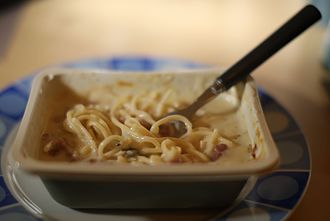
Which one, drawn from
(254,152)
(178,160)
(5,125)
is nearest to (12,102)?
(5,125)

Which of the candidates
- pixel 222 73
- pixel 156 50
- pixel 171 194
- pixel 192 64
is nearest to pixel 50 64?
pixel 156 50

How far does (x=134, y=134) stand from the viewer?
104cm

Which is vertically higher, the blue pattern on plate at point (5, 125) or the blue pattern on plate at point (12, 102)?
the blue pattern on plate at point (12, 102)

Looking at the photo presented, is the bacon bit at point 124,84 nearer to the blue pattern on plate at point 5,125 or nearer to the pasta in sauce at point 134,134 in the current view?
the pasta in sauce at point 134,134

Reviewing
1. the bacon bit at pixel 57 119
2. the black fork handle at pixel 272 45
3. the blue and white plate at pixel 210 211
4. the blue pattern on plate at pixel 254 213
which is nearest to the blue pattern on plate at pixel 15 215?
the blue and white plate at pixel 210 211

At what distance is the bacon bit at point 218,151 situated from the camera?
1001mm

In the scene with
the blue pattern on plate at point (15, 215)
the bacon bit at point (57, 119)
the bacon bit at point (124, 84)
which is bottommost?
the blue pattern on plate at point (15, 215)

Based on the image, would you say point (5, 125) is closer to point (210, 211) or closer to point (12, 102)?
point (12, 102)

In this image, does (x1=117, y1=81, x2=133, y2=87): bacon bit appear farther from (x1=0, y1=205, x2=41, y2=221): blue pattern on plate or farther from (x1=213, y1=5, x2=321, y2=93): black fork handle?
(x1=0, y1=205, x2=41, y2=221): blue pattern on plate

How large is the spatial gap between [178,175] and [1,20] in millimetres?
1206

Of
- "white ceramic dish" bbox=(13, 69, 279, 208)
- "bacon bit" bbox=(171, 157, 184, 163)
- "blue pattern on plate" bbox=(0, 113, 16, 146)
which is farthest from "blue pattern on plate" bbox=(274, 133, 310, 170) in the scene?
"blue pattern on plate" bbox=(0, 113, 16, 146)

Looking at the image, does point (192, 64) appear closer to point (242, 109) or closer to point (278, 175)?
point (242, 109)

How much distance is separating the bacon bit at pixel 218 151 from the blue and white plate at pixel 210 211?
10 cm

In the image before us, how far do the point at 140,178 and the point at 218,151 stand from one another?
0.82ft
